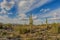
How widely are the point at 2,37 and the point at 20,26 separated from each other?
0.64m

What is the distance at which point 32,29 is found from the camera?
304 inches

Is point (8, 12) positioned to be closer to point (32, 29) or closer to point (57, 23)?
point (32, 29)

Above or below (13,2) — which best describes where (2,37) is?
below

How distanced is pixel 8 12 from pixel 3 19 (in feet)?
0.85

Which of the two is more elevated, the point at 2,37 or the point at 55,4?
the point at 55,4

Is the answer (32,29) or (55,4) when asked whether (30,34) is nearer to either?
(32,29)

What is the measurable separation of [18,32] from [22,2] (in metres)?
0.91

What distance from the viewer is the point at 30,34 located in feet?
25.2

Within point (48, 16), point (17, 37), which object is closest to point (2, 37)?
point (17, 37)

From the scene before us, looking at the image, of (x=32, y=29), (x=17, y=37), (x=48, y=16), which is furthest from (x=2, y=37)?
(x=48, y=16)

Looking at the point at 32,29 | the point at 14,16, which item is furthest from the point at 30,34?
the point at 14,16

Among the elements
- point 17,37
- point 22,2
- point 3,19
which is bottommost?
point 17,37

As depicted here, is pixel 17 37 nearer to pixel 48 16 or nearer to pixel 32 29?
pixel 32 29

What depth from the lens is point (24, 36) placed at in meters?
7.64
